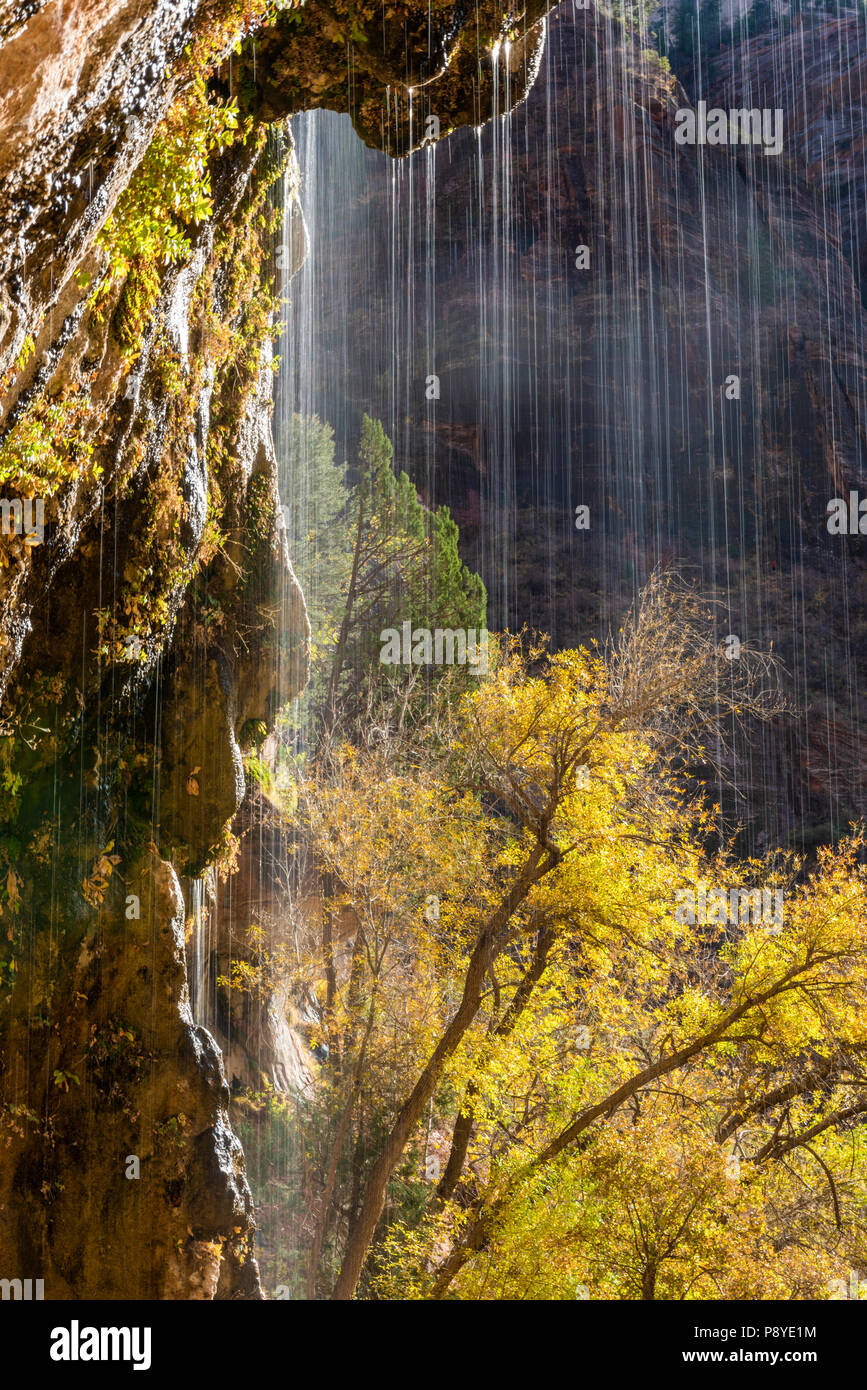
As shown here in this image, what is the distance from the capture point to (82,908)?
382 inches

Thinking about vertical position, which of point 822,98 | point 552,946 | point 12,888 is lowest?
point 552,946

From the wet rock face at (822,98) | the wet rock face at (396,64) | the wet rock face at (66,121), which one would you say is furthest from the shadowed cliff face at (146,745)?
the wet rock face at (822,98)

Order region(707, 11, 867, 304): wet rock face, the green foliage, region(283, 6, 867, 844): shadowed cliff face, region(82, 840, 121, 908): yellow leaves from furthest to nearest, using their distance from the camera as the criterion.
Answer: region(707, 11, 867, 304): wet rock face < region(283, 6, 867, 844): shadowed cliff face < region(82, 840, 121, 908): yellow leaves < the green foliage

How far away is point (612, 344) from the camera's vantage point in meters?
39.9

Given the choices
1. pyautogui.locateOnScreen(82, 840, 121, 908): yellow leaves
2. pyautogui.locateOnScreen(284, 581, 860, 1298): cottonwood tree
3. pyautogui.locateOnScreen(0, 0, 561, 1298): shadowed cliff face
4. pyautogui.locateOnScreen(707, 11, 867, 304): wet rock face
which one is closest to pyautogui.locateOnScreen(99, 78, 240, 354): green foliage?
pyautogui.locateOnScreen(0, 0, 561, 1298): shadowed cliff face

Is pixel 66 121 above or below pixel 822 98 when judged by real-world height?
below

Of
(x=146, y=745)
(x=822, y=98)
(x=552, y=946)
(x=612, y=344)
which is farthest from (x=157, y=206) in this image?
(x=822, y=98)

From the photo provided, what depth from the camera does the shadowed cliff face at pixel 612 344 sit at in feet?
121

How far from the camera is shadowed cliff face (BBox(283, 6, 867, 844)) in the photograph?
3700cm

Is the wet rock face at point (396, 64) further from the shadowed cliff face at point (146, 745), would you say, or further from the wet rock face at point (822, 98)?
the wet rock face at point (822, 98)

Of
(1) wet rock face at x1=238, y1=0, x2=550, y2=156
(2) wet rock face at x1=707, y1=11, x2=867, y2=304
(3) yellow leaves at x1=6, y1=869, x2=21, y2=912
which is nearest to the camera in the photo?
(1) wet rock face at x1=238, y1=0, x2=550, y2=156

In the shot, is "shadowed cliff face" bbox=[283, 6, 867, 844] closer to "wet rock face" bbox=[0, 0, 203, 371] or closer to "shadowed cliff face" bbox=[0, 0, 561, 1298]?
"shadowed cliff face" bbox=[0, 0, 561, 1298]

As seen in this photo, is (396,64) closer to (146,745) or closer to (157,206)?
(157,206)
